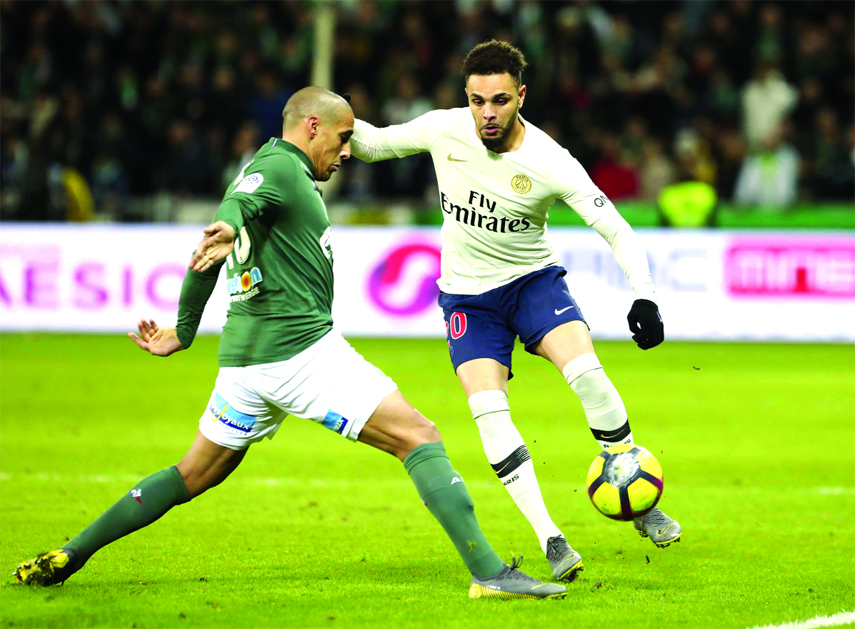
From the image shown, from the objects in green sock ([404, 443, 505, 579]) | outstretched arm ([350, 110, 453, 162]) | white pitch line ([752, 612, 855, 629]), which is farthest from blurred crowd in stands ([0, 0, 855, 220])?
white pitch line ([752, 612, 855, 629])

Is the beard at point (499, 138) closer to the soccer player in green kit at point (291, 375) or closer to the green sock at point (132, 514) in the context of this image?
the soccer player in green kit at point (291, 375)

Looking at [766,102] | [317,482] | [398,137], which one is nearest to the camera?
[398,137]

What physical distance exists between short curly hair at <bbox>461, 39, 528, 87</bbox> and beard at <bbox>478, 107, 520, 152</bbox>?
177mm

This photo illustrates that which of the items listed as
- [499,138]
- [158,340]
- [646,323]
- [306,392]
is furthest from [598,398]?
[158,340]

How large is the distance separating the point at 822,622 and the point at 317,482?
→ 150 inches

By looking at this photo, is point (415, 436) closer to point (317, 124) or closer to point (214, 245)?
point (214, 245)

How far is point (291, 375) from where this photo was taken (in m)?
4.55

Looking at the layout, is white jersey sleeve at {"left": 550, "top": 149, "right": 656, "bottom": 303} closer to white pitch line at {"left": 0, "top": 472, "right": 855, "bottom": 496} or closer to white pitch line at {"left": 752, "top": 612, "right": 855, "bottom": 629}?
white pitch line at {"left": 752, "top": 612, "right": 855, "bottom": 629}

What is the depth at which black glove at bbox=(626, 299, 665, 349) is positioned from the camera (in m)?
4.94

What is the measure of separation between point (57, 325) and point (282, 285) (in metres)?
10.6

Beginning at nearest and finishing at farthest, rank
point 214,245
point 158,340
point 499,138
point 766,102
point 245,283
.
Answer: point 214,245, point 245,283, point 158,340, point 499,138, point 766,102

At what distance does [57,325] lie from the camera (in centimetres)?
1445

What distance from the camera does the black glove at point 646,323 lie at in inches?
195

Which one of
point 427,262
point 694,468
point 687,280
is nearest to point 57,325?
point 427,262
